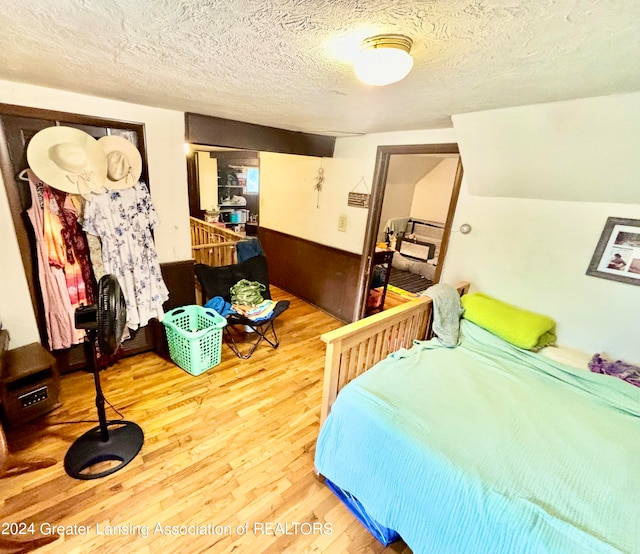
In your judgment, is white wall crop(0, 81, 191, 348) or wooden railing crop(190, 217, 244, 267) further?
wooden railing crop(190, 217, 244, 267)

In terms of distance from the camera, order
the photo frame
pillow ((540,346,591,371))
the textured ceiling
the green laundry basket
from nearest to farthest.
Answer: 1. the textured ceiling
2. the photo frame
3. pillow ((540,346,591,371))
4. the green laundry basket

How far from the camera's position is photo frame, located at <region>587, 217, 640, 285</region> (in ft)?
5.67

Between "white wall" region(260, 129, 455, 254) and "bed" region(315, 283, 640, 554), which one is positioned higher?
"white wall" region(260, 129, 455, 254)

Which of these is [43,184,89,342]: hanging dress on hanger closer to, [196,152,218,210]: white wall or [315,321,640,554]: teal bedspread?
[315,321,640,554]: teal bedspread

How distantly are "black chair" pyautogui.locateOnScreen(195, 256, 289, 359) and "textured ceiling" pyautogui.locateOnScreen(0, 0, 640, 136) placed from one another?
1.58 metres

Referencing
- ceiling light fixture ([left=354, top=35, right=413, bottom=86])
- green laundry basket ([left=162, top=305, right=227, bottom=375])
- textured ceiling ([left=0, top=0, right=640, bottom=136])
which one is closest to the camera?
textured ceiling ([left=0, top=0, right=640, bottom=136])

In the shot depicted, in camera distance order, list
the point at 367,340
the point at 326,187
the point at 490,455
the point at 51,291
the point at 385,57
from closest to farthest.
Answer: the point at 385,57, the point at 490,455, the point at 367,340, the point at 51,291, the point at 326,187

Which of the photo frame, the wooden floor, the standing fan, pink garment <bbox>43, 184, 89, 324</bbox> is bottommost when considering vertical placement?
the wooden floor

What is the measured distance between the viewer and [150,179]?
234cm

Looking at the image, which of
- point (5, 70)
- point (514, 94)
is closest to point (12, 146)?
point (5, 70)

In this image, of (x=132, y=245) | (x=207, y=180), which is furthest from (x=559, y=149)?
(x=207, y=180)

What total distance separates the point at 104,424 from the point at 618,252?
3263 millimetres

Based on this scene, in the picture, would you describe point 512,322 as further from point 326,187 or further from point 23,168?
point 23,168

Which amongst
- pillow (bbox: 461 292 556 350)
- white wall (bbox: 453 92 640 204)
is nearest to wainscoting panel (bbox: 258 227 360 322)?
pillow (bbox: 461 292 556 350)
